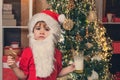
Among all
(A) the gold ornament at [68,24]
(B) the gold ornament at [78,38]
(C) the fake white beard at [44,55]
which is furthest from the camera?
→ (B) the gold ornament at [78,38]

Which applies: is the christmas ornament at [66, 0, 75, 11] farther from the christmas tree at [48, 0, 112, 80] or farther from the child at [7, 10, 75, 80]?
the child at [7, 10, 75, 80]

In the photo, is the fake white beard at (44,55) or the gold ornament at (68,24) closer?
the fake white beard at (44,55)

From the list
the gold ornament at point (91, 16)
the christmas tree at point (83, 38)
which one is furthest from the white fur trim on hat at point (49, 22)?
the gold ornament at point (91, 16)

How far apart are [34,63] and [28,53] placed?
0.09 meters

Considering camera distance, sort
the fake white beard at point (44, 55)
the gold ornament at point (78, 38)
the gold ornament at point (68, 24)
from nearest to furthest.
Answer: the fake white beard at point (44, 55), the gold ornament at point (68, 24), the gold ornament at point (78, 38)

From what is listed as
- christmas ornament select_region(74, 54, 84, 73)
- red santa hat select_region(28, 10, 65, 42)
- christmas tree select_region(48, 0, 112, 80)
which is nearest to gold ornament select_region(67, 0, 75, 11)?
A: christmas tree select_region(48, 0, 112, 80)

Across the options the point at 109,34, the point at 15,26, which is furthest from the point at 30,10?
the point at 109,34

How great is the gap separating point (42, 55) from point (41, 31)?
17 cm

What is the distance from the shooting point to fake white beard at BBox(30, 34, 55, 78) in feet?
7.84

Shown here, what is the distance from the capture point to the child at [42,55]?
2.40 m

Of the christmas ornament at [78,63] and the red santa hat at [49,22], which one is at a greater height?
the red santa hat at [49,22]

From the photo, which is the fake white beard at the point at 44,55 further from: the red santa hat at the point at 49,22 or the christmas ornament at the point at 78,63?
the christmas ornament at the point at 78,63

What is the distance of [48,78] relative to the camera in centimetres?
244

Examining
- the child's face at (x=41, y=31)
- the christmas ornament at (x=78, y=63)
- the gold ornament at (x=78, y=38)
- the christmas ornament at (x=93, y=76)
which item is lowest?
the christmas ornament at (x=93, y=76)
